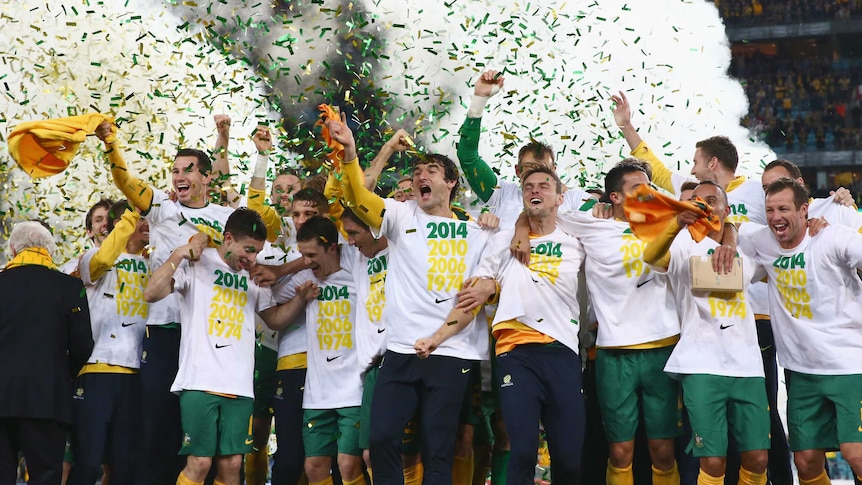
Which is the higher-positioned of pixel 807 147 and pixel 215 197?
pixel 807 147

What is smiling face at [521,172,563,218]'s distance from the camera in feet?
20.7

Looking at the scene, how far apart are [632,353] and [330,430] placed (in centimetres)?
200

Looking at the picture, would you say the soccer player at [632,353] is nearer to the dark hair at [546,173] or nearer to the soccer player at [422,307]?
the dark hair at [546,173]

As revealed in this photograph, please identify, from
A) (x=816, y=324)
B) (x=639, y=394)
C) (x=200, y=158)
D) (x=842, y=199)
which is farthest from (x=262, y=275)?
(x=842, y=199)

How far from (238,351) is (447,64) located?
150 inches

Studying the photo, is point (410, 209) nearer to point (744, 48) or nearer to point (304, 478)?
point (304, 478)

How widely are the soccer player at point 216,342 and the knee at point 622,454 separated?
7.47 feet

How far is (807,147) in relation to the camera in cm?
2297

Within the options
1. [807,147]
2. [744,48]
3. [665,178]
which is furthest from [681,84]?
[744,48]

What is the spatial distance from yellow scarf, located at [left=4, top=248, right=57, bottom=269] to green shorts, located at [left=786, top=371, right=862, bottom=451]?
4673mm

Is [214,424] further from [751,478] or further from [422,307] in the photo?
[751,478]

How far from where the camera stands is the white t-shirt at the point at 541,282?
6.17 meters

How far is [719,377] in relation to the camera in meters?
6.17

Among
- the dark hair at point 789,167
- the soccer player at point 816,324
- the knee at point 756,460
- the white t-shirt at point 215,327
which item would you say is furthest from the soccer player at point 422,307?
the dark hair at point 789,167
